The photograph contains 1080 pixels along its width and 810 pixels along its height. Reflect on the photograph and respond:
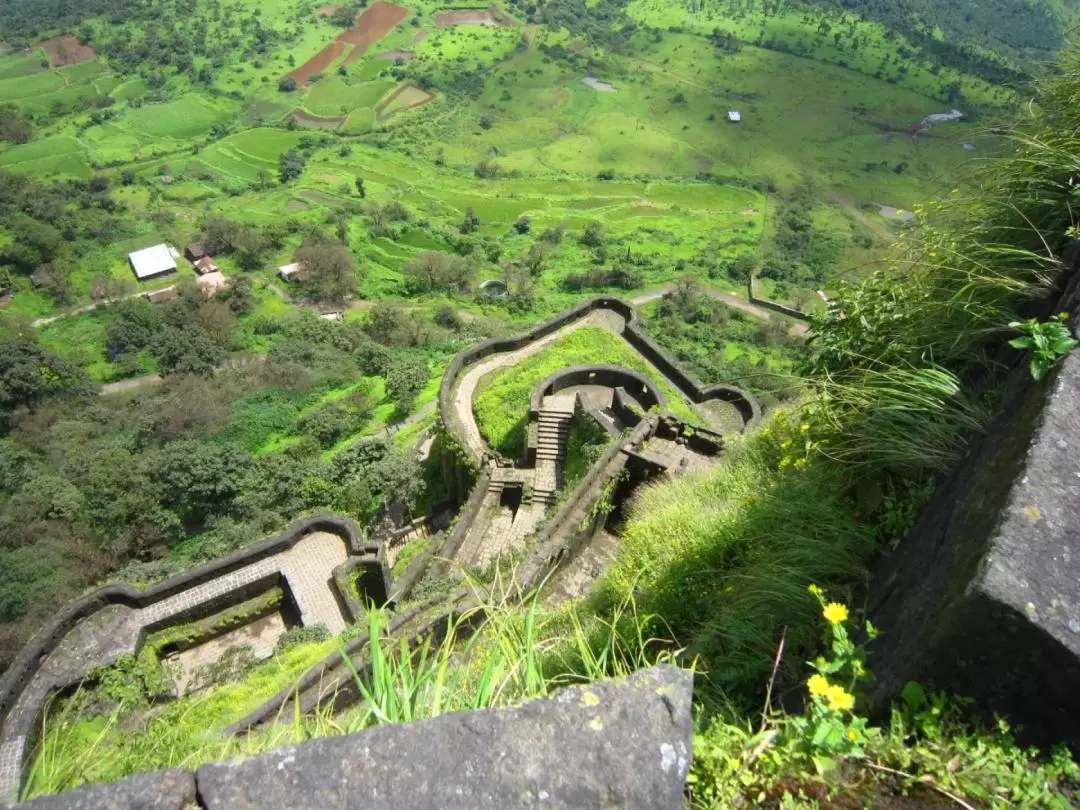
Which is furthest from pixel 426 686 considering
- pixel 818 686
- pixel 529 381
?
pixel 529 381

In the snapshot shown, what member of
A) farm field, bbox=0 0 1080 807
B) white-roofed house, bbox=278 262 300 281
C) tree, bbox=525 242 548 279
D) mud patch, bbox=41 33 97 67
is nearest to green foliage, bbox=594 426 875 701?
farm field, bbox=0 0 1080 807

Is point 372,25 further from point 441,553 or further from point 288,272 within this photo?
point 441,553

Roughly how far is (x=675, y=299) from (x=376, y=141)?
58140 millimetres

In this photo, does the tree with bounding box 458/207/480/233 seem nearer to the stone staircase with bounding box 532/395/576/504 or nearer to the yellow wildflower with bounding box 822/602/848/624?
the stone staircase with bounding box 532/395/576/504

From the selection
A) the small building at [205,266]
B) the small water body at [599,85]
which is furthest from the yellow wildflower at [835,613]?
the small water body at [599,85]

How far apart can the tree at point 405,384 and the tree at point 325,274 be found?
82.1ft

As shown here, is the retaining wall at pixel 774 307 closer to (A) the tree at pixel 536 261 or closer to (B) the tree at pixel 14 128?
(A) the tree at pixel 536 261

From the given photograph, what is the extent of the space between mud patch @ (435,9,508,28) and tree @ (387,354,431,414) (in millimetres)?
116809

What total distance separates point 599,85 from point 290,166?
190ft

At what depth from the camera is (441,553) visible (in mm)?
17734

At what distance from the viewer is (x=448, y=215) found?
7838 centimetres

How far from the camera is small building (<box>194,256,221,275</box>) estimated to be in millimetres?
62500

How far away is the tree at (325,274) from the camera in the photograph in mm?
58312

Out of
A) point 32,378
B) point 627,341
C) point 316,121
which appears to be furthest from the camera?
point 316,121
